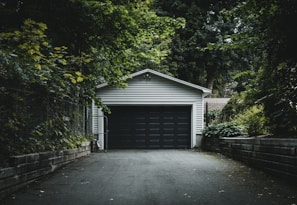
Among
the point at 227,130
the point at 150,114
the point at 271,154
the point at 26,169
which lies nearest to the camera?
the point at 26,169

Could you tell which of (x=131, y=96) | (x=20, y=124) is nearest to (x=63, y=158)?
(x=20, y=124)

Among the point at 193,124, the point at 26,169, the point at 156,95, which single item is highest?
the point at 156,95

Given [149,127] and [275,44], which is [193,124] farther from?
[275,44]

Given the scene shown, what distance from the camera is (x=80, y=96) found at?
1381 cm

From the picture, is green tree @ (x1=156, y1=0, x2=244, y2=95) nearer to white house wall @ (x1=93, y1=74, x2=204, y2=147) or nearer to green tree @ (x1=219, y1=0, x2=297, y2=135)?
white house wall @ (x1=93, y1=74, x2=204, y2=147)

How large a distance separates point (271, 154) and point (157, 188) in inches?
126

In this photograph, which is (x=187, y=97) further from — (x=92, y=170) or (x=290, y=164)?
(x=290, y=164)

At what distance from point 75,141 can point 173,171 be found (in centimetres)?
450

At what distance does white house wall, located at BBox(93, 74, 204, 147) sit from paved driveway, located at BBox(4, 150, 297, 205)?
989 cm

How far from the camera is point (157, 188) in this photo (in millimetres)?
6293

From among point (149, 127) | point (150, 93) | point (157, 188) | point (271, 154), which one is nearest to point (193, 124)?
point (149, 127)

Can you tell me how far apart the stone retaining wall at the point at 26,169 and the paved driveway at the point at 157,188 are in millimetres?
168

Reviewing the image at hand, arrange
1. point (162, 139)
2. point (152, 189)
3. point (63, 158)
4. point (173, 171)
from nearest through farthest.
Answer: point (152, 189) < point (173, 171) < point (63, 158) < point (162, 139)

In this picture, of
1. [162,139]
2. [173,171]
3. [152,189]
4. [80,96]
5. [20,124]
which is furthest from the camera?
[162,139]
